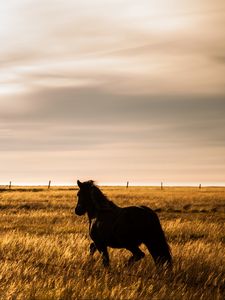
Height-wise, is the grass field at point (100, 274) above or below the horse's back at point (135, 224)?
below

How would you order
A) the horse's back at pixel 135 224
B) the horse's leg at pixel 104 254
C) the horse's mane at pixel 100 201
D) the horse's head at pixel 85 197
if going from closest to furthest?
1. the horse's back at pixel 135 224
2. the horse's leg at pixel 104 254
3. the horse's mane at pixel 100 201
4. the horse's head at pixel 85 197

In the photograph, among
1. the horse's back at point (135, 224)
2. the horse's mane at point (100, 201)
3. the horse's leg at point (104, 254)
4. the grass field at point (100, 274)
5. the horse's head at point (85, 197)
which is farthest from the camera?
the horse's head at point (85, 197)

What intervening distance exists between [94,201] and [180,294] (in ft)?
11.5

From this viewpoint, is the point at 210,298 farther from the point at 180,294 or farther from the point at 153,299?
the point at 153,299

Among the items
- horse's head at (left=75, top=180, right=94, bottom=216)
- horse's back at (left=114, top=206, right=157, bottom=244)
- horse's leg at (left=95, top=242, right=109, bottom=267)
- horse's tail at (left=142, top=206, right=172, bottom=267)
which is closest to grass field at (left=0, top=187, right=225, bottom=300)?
horse's leg at (left=95, top=242, right=109, bottom=267)

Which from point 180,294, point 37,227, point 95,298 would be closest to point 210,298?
point 180,294

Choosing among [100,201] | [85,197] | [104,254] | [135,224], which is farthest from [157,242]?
[85,197]

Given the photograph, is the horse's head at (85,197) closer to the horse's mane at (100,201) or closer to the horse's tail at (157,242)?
the horse's mane at (100,201)

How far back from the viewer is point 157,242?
31.4 ft

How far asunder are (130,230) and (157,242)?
0.58 meters

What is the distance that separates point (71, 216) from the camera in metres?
27.2

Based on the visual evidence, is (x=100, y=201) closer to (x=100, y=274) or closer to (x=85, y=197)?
(x=85, y=197)

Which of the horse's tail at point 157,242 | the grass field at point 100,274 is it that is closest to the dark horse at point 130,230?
Answer: the horse's tail at point 157,242

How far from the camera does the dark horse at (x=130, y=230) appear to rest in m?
9.49
